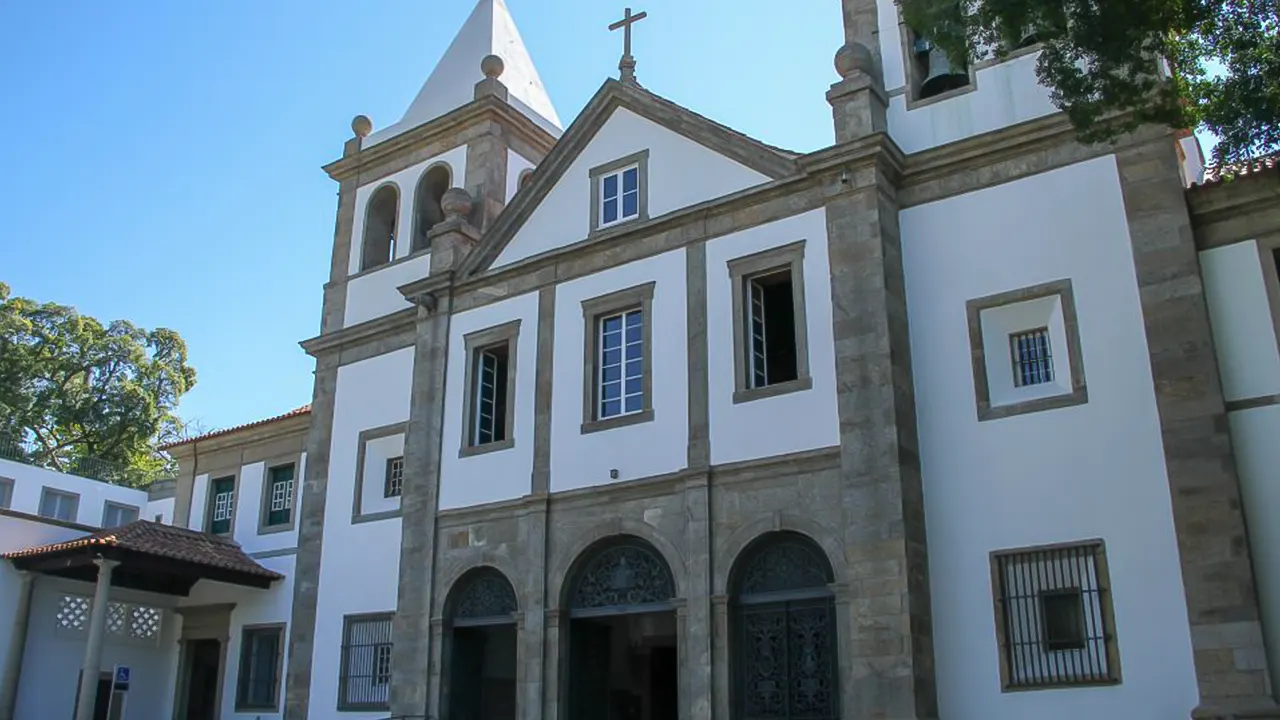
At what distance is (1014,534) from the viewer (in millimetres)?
13945

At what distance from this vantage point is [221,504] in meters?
24.7

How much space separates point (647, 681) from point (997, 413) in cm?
837

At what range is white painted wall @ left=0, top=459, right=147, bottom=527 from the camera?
86.6 ft

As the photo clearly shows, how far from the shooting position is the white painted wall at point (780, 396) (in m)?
15.5

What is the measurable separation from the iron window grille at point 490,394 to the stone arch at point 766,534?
5.01 metres

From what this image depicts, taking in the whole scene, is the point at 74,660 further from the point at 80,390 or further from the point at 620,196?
the point at 80,390

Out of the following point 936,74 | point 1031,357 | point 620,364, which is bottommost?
point 1031,357

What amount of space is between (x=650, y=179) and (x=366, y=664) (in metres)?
9.06

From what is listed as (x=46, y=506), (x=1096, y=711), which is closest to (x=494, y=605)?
(x=1096, y=711)

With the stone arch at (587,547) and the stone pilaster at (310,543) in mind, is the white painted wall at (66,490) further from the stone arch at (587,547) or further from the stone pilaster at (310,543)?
the stone arch at (587,547)

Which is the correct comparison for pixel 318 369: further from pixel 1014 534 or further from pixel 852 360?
pixel 1014 534

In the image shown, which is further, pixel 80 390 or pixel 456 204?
pixel 80 390

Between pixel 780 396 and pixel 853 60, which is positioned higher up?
pixel 853 60

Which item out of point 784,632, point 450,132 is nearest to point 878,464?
point 784,632
